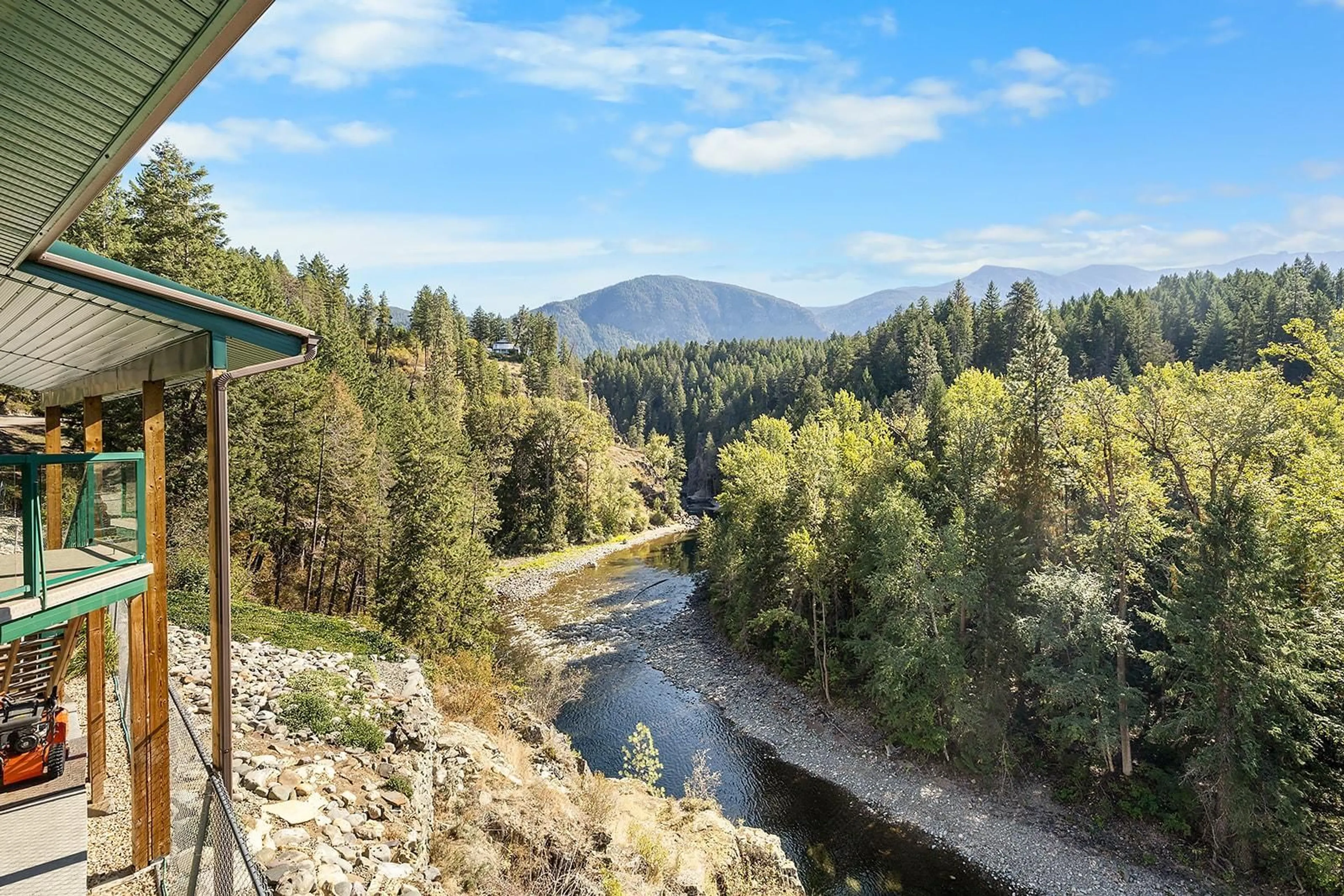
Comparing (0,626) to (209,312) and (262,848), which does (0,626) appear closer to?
(209,312)

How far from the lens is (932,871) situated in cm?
1769

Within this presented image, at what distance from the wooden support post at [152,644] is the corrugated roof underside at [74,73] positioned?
141 inches

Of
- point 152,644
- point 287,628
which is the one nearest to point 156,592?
point 152,644

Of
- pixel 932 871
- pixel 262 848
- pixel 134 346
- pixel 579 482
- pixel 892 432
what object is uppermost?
pixel 134 346

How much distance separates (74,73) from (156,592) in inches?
202

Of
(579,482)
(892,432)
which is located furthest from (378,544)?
(579,482)

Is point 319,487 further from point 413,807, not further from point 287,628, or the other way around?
point 413,807

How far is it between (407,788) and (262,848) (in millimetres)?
2472

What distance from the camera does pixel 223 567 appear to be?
5.43m

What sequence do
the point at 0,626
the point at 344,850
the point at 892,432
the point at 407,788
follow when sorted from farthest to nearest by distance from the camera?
the point at 892,432 → the point at 407,788 → the point at 344,850 → the point at 0,626

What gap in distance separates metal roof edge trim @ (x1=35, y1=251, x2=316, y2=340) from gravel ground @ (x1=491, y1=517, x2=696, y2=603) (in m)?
38.6

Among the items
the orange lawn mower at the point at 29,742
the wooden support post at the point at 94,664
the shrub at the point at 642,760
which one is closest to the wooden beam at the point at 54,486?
the wooden support post at the point at 94,664

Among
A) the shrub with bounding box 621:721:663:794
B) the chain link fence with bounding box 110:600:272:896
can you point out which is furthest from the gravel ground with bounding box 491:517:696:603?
the chain link fence with bounding box 110:600:272:896

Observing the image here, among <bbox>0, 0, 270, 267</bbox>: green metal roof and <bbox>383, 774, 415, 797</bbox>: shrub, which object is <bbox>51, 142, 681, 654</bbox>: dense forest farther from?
<bbox>0, 0, 270, 267</bbox>: green metal roof
